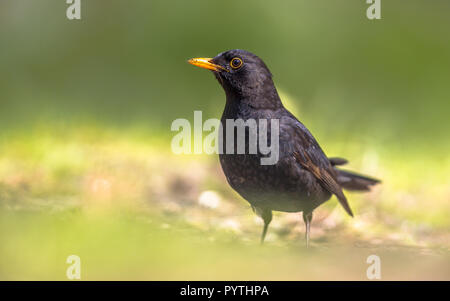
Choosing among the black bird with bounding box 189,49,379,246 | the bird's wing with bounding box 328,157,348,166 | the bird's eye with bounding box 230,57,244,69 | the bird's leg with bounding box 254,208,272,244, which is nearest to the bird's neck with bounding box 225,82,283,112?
the black bird with bounding box 189,49,379,246

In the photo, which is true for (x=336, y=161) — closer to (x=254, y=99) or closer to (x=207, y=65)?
(x=254, y=99)

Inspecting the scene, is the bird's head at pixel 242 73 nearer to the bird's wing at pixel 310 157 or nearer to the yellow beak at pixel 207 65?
the yellow beak at pixel 207 65

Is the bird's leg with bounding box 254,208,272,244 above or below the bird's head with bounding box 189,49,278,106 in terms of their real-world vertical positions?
below

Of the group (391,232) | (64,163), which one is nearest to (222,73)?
(391,232)

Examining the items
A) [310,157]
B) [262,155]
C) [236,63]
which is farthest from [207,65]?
[310,157]

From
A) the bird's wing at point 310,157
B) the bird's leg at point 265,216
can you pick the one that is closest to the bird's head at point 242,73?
the bird's wing at point 310,157

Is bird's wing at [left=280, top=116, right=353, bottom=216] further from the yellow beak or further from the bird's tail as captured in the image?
the yellow beak
